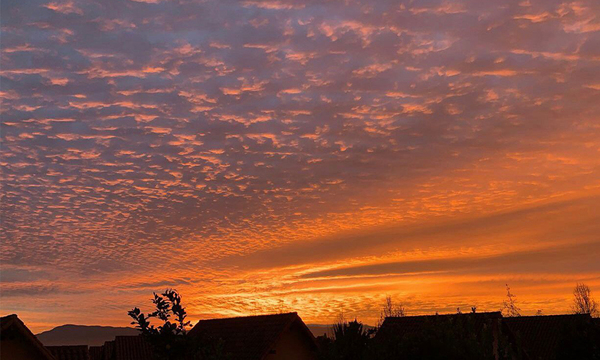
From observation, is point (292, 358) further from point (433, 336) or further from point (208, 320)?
point (433, 336)

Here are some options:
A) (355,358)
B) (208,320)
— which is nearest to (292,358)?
(208,320)

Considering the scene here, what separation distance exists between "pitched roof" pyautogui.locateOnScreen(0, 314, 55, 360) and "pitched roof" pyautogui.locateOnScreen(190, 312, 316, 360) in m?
9.85

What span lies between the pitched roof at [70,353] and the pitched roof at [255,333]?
6743 mm

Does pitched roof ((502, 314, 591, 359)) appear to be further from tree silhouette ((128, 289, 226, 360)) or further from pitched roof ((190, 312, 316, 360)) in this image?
tree silhouette ((128, 289, 226, 360))

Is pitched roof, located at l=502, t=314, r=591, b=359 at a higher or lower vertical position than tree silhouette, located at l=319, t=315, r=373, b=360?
higher

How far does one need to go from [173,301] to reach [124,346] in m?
41.6

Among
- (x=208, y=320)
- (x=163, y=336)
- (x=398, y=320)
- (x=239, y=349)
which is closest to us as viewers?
(x=163, y=336)

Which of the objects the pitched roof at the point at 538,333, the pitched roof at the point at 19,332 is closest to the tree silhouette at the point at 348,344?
the pitched roof at the point at 19,332

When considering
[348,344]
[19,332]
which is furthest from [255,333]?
[348,344]

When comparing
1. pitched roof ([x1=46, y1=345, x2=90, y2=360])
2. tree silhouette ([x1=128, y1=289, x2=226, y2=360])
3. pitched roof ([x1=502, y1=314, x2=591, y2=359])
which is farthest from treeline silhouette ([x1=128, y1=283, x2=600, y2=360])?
pitched roof ([x1=502, y1=314, x2=591, y2=359])

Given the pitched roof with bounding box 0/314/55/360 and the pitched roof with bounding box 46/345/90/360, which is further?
the pitched roof with bounding box 46/345/90/360

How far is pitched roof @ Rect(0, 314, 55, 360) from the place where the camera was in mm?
28906

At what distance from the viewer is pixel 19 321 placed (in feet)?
95.8

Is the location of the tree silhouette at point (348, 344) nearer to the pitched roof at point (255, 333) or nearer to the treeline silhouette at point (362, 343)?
the treeline silhouette at point (362, 343)
